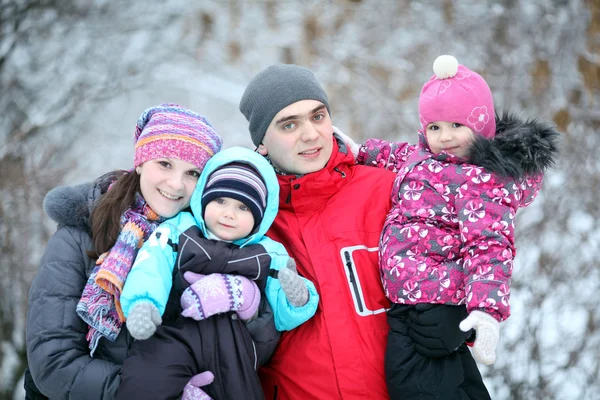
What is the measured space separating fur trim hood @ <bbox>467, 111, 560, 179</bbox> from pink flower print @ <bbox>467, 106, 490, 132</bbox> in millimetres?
81

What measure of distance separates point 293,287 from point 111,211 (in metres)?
0.82

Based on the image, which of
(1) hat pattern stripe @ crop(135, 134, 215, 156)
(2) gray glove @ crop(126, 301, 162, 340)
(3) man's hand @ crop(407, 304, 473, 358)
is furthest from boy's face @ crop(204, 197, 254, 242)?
(3) man's hand @ crop(407, 304, 473, 358)

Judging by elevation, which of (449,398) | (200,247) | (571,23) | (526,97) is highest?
(571,23)

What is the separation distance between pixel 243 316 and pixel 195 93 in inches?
247

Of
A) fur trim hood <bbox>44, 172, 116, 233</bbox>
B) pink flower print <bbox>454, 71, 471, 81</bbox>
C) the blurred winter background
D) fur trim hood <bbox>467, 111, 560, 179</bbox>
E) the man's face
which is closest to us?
fur trim hood <bbox>467, 111, 560, 179</bbox>

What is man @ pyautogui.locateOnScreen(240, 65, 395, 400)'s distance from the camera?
2549 millimetres

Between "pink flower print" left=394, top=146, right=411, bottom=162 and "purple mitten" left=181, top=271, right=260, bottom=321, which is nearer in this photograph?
"purple mitten" left=181, top=271, right=260, bottom=321

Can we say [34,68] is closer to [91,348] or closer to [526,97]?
[526,97]

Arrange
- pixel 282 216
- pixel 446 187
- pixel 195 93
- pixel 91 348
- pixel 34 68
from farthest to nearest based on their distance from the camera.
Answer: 1. pixel 195 93
2. pixel 34 68
3. pixel 282 216
4. pixel 446 187
5. pixel 91 348

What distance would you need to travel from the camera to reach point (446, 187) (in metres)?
2.56

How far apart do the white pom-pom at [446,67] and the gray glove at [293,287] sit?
42.8 inches

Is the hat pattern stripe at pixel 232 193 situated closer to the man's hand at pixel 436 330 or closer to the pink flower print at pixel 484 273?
the man's hand at pixel 436 330

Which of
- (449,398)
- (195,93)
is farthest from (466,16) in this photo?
(449,398)

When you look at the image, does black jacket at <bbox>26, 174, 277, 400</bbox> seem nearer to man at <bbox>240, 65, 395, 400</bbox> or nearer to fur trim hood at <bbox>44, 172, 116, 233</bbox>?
fur trim hood at <bbox>44, 172, 116, 233</bbox>
